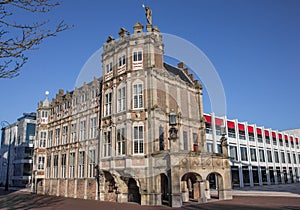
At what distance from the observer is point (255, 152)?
53.6 m

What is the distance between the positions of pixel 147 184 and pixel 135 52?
12.9 meters

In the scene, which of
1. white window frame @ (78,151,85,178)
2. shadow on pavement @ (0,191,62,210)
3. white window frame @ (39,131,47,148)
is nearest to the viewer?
shadow on pavement @ (0,191,62,210)

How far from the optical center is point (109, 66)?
95.6 ft

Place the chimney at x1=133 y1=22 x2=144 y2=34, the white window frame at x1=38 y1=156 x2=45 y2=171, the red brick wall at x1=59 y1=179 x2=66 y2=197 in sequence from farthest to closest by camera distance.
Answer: the white window frame at x1=38 y1=156 x2=45 y2=171 < the red brick wall at x1=59 y1=179 x2=66 y2=197 < the chimney at x1=133 y1=22 x2=144 y2=34

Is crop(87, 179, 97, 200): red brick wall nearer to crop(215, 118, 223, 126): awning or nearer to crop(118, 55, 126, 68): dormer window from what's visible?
crop(118, 55, 126, 68): dormer window

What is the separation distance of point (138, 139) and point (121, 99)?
191 inches

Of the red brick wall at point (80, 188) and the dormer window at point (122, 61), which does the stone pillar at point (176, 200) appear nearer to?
the dormer window at point (122, 61)

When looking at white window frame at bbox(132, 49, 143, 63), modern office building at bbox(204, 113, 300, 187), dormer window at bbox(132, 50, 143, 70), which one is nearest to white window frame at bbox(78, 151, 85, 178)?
dormer window at bbox(132, 50, 143, 70)

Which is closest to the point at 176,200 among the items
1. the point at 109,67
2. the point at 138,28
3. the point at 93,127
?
the point at 93,127

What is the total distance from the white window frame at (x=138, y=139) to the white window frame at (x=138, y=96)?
2080 mm

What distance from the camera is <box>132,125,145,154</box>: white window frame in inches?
945

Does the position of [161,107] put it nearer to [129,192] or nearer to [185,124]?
[185,124]

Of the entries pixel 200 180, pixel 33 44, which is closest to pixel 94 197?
pixel 200 180

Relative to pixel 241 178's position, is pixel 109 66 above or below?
above
